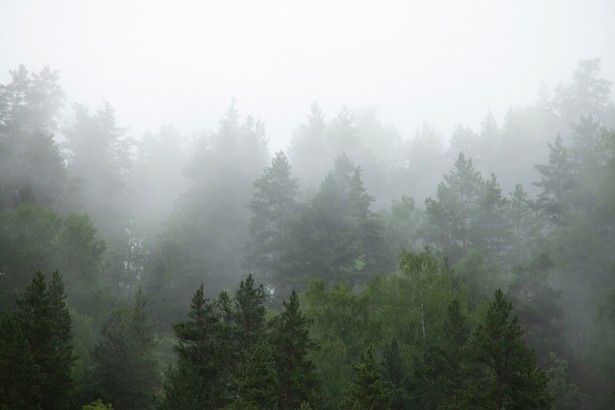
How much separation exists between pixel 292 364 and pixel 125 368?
9.46 meters

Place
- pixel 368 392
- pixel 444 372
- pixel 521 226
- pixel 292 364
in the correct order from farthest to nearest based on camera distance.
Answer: pixel 521 226 < pixel 444 372 < pixel 292 364 < pixel 368 392

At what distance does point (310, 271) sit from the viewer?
112 feet

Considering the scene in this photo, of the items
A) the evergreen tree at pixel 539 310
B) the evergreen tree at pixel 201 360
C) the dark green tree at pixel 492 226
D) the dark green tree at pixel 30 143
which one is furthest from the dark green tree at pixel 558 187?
the dark green tree at pixel 30 143

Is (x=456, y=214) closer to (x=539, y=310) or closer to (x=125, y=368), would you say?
(x=539, y=310)

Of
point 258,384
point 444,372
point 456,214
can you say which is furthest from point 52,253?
point 456,214

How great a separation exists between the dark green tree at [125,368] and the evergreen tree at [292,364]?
8305 mm

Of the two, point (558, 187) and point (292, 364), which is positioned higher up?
point (558, 187)

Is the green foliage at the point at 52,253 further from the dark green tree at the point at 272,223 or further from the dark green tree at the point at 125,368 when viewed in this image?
the dark green tree at the point at 272,223

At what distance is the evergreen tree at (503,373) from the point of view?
643 inches

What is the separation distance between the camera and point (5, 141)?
152ft

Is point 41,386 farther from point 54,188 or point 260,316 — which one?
point 54,188

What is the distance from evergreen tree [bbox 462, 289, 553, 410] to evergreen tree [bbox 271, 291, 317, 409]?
6247 mm

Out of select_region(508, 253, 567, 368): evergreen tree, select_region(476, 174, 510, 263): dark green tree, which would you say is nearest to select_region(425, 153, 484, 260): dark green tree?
select_region(476, 174, 510, 263): dark green tree

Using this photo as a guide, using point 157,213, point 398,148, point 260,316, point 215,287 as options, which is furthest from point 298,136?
point 260,316
